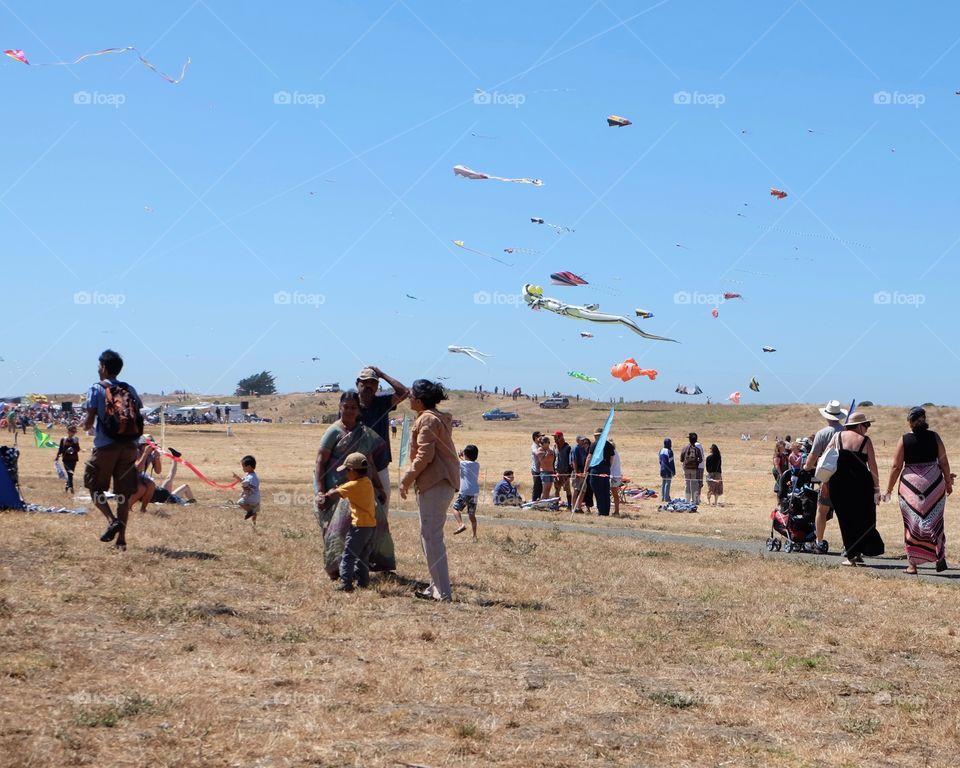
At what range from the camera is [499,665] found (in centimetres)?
762

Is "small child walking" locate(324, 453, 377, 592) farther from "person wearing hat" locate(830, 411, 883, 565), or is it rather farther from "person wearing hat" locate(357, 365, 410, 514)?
"person wearing hat" locate(830, 411, 883, 565)

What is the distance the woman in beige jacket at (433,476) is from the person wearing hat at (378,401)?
0.66m

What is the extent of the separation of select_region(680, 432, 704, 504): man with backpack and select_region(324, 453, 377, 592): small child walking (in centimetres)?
1884

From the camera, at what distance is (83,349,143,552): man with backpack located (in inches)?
440

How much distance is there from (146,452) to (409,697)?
14625mm

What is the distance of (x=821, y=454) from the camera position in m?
15.0

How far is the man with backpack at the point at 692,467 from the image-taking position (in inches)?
1125

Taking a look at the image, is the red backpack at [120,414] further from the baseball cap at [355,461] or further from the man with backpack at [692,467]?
the man with backpack at [692,467]

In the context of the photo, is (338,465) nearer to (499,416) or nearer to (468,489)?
(468,489)

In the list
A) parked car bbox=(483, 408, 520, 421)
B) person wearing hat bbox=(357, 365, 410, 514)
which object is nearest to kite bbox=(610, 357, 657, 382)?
person wearing hat bbox=(357, 365, 410, 514)

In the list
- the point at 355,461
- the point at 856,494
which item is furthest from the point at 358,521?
the point at 856,494

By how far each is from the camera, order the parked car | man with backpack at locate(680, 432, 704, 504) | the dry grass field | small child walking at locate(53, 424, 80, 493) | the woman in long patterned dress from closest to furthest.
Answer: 1. the dry grass field
2. the woman in long patterned dress
3. small child walking at locate(53, 424, 80, 493)
4. man with backpack at locate(680, 432, 704, 504)
5. the parked car

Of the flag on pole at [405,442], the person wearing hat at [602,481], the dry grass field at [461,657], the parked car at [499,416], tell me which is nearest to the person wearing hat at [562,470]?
the person wearing hat at [602,481]

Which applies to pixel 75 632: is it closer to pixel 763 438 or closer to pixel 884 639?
pixel 884 639
